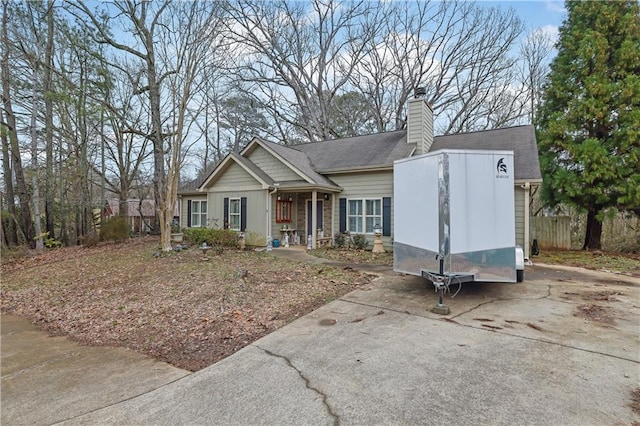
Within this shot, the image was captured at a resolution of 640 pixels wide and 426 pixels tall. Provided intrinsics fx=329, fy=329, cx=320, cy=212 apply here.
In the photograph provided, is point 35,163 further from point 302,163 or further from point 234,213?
point 302,163

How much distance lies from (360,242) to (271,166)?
16.1 ft

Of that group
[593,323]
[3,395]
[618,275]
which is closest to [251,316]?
[3,395]

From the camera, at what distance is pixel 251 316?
5.23m

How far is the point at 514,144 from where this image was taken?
37.9 ft

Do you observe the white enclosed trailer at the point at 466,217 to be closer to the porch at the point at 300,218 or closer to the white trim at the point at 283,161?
the white trim at the point at 283,161

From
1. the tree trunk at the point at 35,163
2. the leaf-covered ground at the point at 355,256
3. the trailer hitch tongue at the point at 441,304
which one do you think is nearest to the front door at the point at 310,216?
the leaf-covered ground at the point at 355,256

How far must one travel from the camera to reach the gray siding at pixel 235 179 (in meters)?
13.1

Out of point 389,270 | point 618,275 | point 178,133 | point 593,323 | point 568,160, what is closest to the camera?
point 593,323

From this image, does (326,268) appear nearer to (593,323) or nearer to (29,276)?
(593,323)

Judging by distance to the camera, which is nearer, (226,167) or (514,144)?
(514,144)

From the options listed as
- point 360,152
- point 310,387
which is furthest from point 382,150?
point 310,387

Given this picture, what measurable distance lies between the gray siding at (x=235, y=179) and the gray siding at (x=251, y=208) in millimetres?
291

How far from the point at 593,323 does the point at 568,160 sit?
9.45 metres

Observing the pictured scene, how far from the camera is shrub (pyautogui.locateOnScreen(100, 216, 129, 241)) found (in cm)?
1445
